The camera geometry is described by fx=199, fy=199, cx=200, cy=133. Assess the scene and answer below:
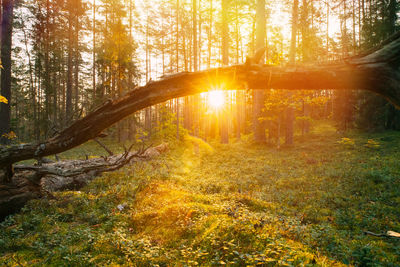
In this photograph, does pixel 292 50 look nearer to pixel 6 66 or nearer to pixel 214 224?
pixel 214 224

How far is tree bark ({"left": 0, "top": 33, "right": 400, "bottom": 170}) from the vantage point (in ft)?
9.79

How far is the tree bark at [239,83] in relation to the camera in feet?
9.79

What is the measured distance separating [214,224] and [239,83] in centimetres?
273

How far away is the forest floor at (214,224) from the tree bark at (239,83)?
1848 mm

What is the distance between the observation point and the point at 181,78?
3156 mm

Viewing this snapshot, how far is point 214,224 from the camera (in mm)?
3945

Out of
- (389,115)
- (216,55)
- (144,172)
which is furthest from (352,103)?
(144,172)

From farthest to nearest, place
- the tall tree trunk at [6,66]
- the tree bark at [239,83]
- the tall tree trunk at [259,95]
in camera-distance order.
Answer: the tall tree trunk at [259,95] < the tall tree trunk at [6,66] < the tree bark at [239,83]

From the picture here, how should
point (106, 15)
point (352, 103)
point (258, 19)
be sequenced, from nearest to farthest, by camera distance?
point (258, 19)
point (352, 103)
point (106, 15)

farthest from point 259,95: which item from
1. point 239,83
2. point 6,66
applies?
point 6,66

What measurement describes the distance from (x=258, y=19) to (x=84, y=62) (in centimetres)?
2623

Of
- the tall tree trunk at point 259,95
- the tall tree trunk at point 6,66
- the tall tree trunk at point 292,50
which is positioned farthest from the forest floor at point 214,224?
the tall tree trunk at point 6,66

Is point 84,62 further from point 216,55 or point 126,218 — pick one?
point 126,218

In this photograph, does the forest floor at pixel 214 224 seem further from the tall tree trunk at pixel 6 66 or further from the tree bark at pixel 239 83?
the tall tree trunk at pixel 6 66
